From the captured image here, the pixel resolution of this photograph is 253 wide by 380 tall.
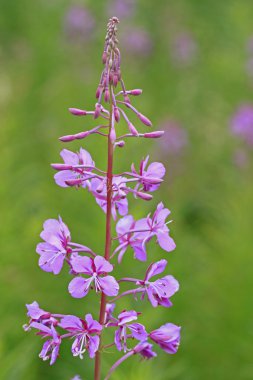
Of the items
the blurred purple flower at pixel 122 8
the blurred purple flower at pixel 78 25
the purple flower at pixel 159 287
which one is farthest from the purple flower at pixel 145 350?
the blurred purple flower at pixel 122 8

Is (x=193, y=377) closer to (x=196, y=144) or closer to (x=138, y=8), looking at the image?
(x=196, y=144)

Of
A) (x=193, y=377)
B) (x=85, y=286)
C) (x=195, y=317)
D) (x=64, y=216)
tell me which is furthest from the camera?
(x=64, y=216)

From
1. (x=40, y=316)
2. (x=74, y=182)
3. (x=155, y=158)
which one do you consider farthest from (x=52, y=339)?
(x=155, y=158)

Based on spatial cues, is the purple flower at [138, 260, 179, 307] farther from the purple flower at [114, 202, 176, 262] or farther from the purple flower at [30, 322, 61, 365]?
the purple flower at [30, 322, 61, 365]

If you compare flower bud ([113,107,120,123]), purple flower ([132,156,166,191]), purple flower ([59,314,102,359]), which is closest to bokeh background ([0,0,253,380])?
purple flower ([59,314,102,359])

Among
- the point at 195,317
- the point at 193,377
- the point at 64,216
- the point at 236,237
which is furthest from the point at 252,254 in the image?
the point at 64,216

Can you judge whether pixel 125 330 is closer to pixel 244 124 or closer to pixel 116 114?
pixel 116 114
